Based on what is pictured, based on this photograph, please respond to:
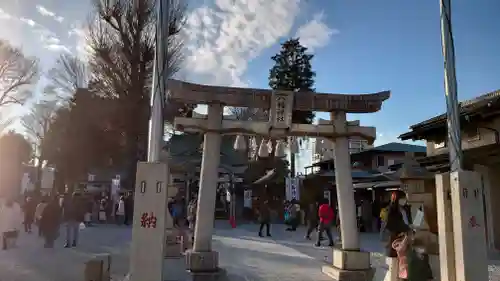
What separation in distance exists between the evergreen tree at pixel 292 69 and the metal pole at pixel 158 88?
29.2m

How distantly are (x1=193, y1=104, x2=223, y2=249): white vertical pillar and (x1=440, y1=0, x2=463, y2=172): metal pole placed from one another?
4.55 m

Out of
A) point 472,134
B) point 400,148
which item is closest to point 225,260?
point 472,134

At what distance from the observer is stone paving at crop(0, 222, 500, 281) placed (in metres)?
9.09

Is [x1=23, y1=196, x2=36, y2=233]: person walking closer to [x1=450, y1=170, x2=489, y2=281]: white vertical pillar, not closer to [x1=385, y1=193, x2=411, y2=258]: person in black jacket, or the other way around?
[x1=385, y1=193, x2=411, y2=258]: person in black jacket

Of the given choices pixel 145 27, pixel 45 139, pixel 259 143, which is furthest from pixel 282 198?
pixel 45 139

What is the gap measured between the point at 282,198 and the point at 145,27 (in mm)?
15284

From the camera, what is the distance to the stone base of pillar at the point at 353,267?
26.9 feet

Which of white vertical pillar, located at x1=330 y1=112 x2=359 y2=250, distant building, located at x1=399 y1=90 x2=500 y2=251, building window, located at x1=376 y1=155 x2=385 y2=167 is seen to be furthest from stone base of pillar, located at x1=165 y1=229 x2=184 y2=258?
building window, located at x1=376 y1=155 x2=385 y2=167

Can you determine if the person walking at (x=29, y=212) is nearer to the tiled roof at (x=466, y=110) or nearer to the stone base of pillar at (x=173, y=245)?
the stone base of pillar at (x=173, y=245)

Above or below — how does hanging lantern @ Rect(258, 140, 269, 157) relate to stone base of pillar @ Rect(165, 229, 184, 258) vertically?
above

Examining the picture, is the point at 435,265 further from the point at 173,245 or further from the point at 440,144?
the point at 440,144

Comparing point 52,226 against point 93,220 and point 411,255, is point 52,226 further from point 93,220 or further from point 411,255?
point 411,255

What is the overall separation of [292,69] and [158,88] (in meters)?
30.6

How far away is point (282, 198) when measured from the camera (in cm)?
2970
